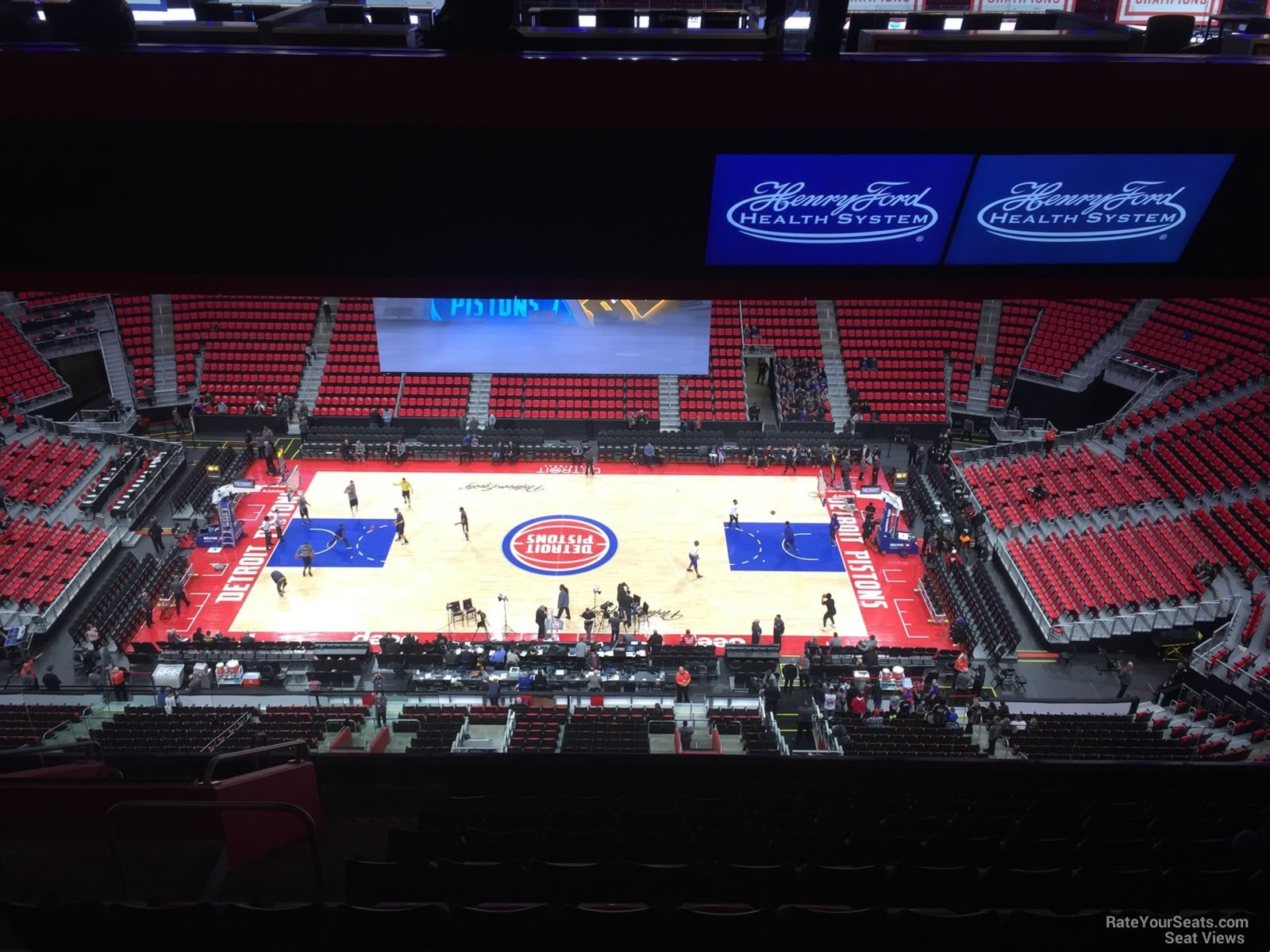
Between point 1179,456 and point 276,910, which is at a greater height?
point 276,910

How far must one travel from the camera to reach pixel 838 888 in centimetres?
636

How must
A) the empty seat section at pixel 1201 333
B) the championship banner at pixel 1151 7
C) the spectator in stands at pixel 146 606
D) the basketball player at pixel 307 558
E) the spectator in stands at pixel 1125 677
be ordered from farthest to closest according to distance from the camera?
the empty seat section at pixel 1201 333
the basketball player at pixel 307 558
the spectator in stands at pixel 146 606
the spectator in stands at pixel 1125 677
the championship banner at pixel 1151 7

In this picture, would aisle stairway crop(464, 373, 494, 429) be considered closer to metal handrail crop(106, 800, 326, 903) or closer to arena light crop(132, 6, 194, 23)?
arena light crop(132, 6, 194, 23)

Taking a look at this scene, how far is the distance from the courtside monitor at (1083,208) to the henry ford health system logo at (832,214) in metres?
0.41

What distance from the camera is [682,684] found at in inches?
705

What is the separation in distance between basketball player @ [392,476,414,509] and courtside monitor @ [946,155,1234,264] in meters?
20.9

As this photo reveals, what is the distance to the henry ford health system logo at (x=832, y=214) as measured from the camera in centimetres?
623

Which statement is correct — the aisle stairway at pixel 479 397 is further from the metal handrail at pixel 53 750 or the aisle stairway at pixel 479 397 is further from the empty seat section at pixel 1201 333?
the empty seat section at pixel 1201 333

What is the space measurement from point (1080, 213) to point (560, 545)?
62.1ft

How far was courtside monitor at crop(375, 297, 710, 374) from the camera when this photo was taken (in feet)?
94.4

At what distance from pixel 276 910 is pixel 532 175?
15.9 feet

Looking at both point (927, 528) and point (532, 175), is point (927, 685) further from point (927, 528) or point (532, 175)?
point (532, 175)

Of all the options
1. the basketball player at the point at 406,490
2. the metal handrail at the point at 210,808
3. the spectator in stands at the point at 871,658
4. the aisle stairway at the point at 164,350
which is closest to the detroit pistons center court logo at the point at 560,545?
the basketball player at the point at 406,490

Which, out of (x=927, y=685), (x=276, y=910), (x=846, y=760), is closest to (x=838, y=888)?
(x=276, y=910)
